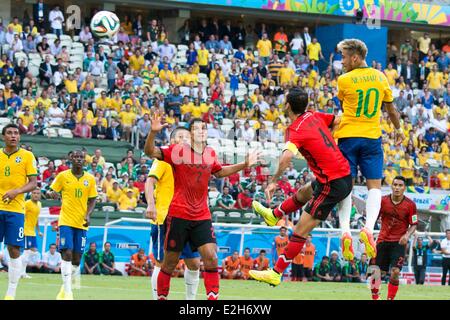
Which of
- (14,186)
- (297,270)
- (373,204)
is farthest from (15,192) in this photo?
(297,270)

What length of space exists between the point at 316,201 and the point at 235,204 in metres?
17.8

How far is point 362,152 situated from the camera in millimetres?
13484

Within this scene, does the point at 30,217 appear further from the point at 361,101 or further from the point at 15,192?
the point at 361,101

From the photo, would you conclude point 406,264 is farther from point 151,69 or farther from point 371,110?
point 371,110

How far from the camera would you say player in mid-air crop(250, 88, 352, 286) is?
42.5ft

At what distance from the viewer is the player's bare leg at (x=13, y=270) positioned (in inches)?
609

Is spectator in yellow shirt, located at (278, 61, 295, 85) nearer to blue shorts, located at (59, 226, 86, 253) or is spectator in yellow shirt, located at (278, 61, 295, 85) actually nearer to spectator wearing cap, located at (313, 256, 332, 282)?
spectator wearing cap, located at (313, 256, 332, 282)

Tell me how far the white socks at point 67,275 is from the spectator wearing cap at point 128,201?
1167 cm

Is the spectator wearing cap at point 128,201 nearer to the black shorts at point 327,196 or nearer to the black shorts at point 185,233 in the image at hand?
the black shorts at point 185,233

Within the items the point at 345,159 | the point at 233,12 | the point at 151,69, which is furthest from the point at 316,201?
the point at 233,12

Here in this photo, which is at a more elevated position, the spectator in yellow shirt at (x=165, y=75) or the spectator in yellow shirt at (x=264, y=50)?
the spectator in yellow shirt at (x=264, y=50)

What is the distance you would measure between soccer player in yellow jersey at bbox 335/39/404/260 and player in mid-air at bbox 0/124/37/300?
15.5 ft

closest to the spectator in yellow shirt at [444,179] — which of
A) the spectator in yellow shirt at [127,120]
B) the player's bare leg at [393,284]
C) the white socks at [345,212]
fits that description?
the spectator in yellow shirt at [127,120]

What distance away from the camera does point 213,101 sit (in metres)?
36.5
